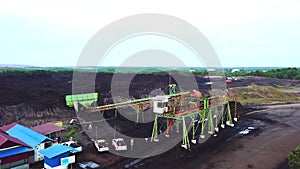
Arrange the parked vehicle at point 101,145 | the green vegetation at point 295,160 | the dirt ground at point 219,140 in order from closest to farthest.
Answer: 1. the green vegetation at point 295,160
2. the dirt ground at point 219,140
3. the parked vehicle at point 101,145

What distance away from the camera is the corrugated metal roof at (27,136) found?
20.9 metres

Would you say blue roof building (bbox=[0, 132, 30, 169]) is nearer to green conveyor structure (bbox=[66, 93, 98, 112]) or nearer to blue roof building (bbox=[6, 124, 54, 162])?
blue roof building (bbox=[6, 124, 54, 162])

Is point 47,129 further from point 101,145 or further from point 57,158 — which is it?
point 57,158

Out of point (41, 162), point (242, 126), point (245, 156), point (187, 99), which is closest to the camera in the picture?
point (41, 162)

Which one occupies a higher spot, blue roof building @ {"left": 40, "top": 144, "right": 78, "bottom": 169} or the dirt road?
blue roof building @ {"left": 40, "top": 144, "right": 78, "bottom": 169}

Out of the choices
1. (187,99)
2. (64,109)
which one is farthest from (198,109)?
(64,109)

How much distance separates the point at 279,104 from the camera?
180 ft

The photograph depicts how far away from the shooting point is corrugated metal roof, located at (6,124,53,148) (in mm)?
20850

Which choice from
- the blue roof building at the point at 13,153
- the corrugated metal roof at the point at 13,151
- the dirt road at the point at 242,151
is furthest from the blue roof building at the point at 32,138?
the dirt road at the point at 242,151

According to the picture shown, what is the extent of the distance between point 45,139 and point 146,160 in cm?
950

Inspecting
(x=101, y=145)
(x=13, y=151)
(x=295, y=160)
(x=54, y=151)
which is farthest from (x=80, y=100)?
(x=295, y=160)

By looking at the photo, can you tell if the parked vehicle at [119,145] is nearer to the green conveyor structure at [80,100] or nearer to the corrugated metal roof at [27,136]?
the corrugated metal roof at [27,136]

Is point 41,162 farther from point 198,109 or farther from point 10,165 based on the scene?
point 198,109

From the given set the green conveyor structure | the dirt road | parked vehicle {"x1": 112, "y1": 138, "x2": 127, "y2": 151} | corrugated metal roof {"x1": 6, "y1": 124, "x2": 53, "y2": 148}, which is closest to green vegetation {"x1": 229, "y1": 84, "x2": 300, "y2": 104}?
the dirt road
